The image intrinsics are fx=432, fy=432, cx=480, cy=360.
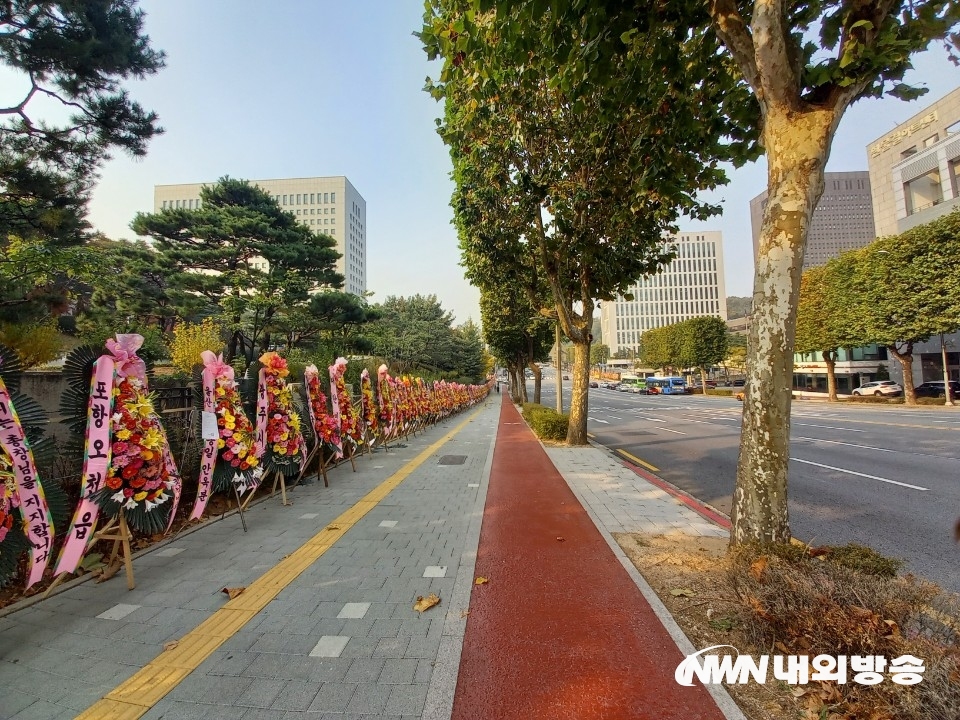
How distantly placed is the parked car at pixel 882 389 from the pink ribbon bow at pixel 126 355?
41913 millimetres

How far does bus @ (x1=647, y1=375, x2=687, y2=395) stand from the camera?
158 ft

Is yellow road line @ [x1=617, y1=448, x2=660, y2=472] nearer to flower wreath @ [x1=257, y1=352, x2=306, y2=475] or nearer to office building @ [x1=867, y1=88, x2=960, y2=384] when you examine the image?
flower wreath @ [x1=257, y1=352, x2=306, y2=475]

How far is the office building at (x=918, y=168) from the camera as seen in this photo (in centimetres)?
2956

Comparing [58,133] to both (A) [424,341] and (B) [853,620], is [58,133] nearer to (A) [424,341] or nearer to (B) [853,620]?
(B) [853,620]

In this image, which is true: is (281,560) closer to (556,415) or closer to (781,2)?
(781,2)

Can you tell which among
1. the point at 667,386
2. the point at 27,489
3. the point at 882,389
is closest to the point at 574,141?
the point at 27,489

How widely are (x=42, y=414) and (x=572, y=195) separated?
357 inches

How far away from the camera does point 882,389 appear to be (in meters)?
31.9

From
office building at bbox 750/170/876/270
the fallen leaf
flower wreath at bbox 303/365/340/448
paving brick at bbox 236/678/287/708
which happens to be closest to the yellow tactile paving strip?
paving brick at bbox 236/678/287/708

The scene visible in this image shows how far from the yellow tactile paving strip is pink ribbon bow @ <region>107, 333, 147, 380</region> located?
212 centimetres

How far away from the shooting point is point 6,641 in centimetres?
281

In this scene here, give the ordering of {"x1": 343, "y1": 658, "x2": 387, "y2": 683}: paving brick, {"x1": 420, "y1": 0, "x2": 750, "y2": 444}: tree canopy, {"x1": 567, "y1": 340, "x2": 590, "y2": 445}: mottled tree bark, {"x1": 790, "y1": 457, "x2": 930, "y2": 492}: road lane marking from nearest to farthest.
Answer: {"x1": 343, "y1": 658, "x2": 387, "y2": 683}: paving brick < {"x1": 420, "y1": 0, "x2": 750, "y2": 444}: tree canopy < {"x1": 790, "y1": 457, "x2": 930, "y2": 492}: road lane marking < {"x1": 567, "y1": 340, "x2": 590, "y2": 445}: mottled tree bark

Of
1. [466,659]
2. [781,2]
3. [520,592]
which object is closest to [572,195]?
[781,2]

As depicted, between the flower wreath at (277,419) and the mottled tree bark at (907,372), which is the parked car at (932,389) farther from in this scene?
the flower wreath at (277,419)
